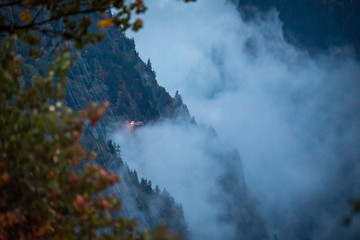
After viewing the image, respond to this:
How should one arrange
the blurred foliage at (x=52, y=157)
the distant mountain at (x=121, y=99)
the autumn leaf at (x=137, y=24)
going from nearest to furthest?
the blurred foliage at (x=52, y=157)
the autumn leaf at (x=137, y=24)
the distant mountain at (x=121, y=99)

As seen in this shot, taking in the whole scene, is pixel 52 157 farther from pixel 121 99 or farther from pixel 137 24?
pixel 121 99

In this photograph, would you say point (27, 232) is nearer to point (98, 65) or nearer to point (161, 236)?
point (161, 236)

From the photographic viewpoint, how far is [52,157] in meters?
4.27

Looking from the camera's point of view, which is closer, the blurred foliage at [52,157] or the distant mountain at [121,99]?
the blurred foliage at [52,157]

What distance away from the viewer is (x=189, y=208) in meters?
180

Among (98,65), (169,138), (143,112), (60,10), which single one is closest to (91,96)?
(98,65)

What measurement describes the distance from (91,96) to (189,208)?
121182 millimetres

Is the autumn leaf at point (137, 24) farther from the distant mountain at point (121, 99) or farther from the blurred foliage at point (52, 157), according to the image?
the distant mountain at point (121, 99)

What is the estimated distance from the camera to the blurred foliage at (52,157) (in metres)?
4.22

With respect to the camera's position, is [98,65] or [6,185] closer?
[6,185]

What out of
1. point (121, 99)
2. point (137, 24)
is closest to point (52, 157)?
point (137, 24)

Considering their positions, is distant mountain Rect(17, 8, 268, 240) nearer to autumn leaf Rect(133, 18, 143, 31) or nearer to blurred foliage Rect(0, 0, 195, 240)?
blurred foliage Rect(0, 0, 195, 240)

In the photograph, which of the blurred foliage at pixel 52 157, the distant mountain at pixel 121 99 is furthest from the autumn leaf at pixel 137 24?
the distant mountain at pixel 121 99

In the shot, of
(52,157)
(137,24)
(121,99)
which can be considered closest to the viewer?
(52,157)
